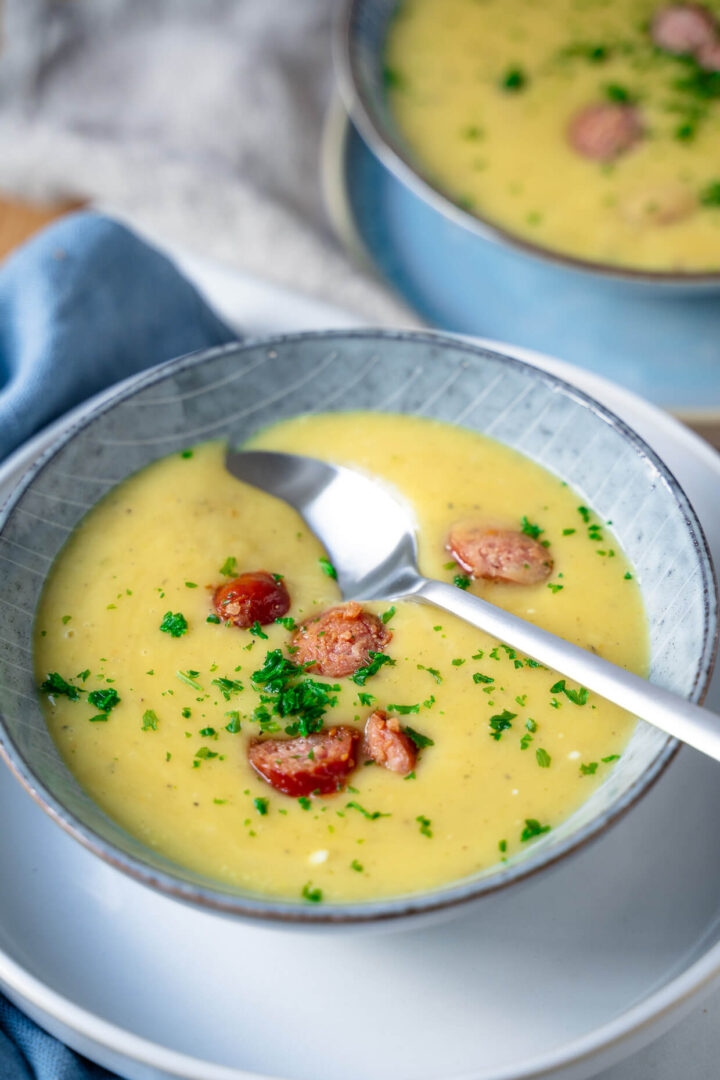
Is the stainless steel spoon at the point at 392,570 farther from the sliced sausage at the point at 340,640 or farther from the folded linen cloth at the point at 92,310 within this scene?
the folded linen cloth at the point at 92,310

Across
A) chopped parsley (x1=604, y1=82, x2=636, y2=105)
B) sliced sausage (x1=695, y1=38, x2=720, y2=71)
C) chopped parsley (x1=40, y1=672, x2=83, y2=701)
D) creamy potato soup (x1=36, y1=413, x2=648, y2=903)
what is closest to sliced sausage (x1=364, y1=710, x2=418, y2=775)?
creamy potato soup (x1=36, y1=413, x2=648, y2=903)

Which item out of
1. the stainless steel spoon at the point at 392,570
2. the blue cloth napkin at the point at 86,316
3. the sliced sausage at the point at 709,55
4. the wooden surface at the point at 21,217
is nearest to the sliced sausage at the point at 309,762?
the stainless steel spoon at the point at 392,570

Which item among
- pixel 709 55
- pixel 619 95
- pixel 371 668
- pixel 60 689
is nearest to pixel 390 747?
pixel 371 668

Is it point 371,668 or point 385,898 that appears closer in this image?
point 385,898

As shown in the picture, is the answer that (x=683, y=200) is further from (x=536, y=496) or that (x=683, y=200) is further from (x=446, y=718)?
(x=446, y=718)

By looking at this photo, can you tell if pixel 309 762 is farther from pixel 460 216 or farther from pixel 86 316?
pixel 460 216

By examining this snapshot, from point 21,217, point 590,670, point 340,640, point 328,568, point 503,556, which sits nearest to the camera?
point 590,670

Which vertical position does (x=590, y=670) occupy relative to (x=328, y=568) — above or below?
above

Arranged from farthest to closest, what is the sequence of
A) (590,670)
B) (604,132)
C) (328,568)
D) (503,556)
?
1. (604,132)
2. (328,568)
3. (503,556)
4. (590,670)
